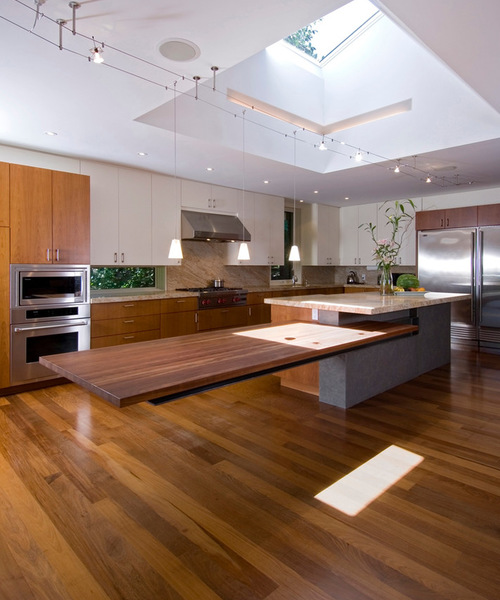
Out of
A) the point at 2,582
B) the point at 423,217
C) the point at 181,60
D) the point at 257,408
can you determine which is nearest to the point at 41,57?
the point at 181,60

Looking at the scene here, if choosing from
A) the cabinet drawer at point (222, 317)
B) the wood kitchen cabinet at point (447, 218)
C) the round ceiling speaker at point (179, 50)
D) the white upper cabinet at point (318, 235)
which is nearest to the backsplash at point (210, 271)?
the white upper cabinet at point (318, 235)

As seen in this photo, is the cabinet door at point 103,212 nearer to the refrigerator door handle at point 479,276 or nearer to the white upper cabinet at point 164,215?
the white upper cabinet at point 164,215

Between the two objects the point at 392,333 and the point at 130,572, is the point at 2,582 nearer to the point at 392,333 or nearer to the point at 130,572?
the point at 130,572

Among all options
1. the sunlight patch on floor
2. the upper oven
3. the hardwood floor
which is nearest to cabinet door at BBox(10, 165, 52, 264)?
the upper oven

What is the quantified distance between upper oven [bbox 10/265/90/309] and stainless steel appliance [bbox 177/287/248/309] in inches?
59.3

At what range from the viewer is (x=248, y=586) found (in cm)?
149

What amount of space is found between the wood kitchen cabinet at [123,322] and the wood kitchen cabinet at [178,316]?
0.10 meters

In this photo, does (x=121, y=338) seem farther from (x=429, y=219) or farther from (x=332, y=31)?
(x=429, y=219)

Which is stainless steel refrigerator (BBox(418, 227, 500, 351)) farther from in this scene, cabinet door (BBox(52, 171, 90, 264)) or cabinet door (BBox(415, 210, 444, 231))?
cabinet door (BBox(52, 171, 90, 264))

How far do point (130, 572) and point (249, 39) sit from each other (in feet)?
8.63

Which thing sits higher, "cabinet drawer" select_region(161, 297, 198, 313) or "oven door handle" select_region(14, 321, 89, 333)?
"cabinet drawer" select_region(161, 297, 198, 313)

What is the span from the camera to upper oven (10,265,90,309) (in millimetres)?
3807

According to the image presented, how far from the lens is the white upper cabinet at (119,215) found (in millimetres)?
4535

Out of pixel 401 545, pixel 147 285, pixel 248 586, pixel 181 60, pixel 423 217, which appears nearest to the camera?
pixel 248 586
